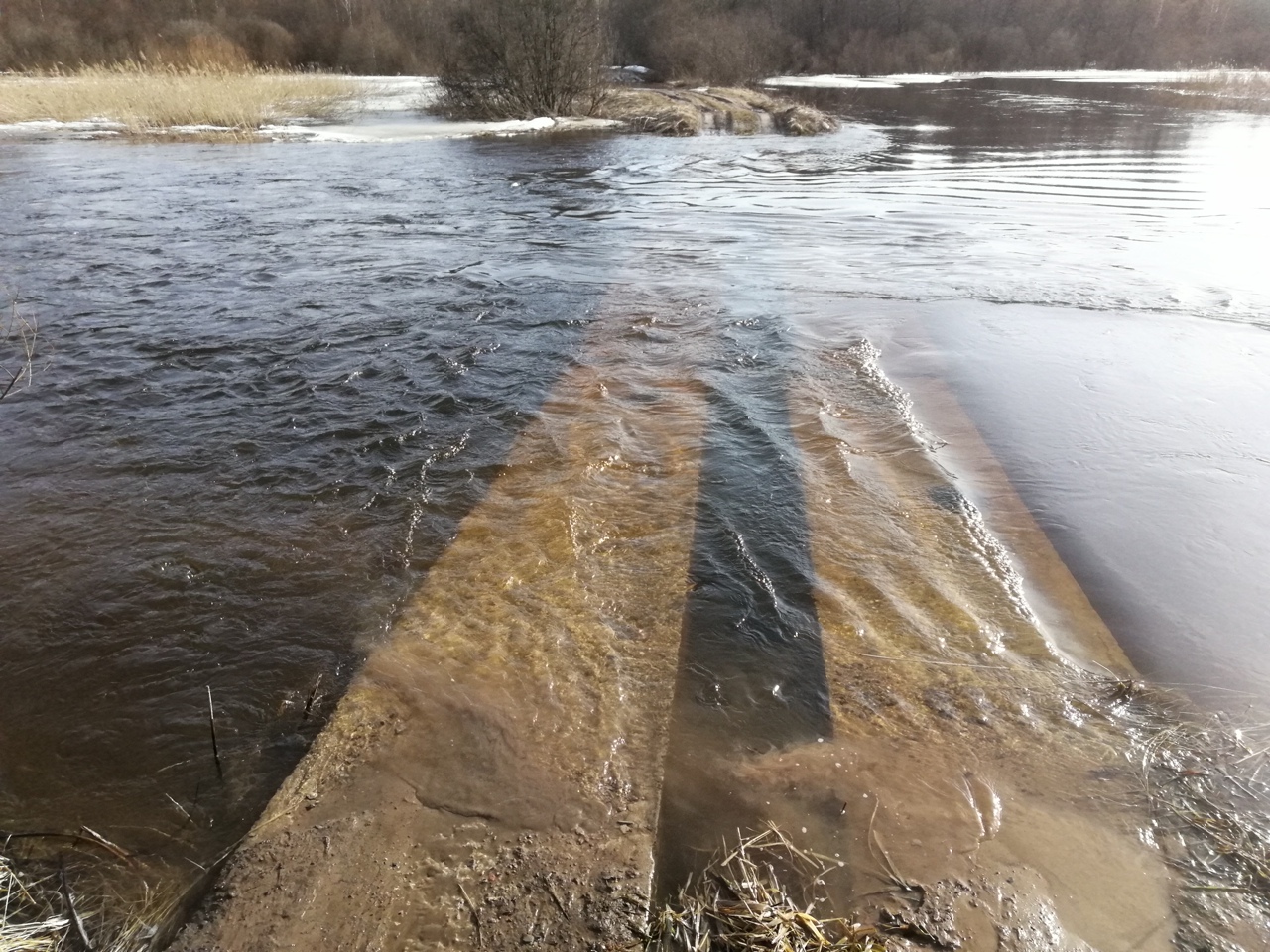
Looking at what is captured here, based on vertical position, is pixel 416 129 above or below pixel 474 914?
above

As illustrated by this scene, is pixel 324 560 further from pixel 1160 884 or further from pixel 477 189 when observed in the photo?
pixel 477 189

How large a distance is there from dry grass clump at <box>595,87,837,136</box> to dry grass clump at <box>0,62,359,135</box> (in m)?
9.57

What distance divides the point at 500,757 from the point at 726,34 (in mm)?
44513

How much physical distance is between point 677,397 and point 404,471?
1800mm

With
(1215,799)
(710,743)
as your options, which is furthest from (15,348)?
(1215,799)

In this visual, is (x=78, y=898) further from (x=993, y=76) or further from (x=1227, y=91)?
(x=993, y=76)

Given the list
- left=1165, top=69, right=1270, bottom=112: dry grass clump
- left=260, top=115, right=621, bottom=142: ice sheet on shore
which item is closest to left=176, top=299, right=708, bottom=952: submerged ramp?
left=260, top=115, right=621, bottom=142: ice sheet on shore

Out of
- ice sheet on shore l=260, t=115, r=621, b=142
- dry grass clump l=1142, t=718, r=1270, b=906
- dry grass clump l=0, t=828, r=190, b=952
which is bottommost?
dry grass clump l=1142, t=718, r=1270, b=906

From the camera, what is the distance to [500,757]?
230 centimetres

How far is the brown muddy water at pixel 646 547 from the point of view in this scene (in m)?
2.16

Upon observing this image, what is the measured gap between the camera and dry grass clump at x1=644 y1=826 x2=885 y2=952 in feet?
5.70

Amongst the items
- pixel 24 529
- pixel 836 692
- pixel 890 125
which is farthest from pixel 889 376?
pixel 890 125

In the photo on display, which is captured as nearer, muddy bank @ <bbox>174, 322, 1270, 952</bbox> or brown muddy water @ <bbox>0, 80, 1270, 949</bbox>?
muddy bank @ <bbox>174, 322, 1270, 952</bbox>

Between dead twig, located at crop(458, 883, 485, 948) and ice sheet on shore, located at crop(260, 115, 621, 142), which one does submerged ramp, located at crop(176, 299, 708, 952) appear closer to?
dead twig, located at crop(458, 883, 485, 948)
